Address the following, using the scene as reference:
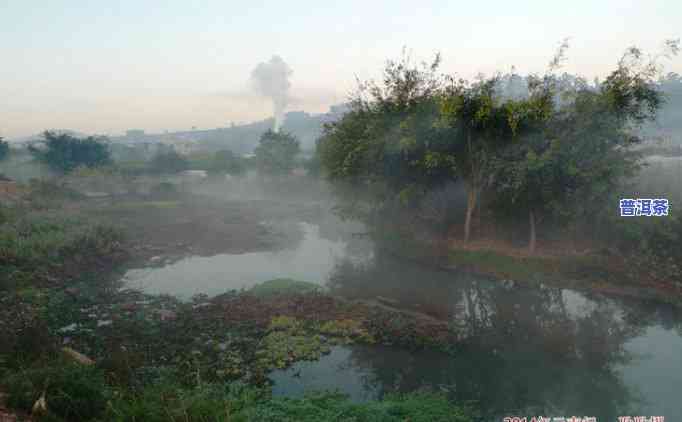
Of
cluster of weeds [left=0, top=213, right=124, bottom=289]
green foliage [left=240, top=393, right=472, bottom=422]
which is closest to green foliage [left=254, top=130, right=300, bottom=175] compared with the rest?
cluster of weeds [left=0, top=213, right=124, bottom=289]

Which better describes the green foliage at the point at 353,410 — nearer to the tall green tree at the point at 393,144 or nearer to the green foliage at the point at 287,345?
the green foliage at the point at 287,345

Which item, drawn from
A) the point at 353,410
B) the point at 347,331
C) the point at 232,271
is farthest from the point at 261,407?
the point at 232,271

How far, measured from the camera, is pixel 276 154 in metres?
51.3

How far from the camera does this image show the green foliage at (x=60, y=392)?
5.51 metres

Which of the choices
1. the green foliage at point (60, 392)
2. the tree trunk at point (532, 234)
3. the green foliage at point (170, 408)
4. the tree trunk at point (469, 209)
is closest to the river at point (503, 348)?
the green foliage at point (170, 408)

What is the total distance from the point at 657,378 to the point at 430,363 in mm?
5062

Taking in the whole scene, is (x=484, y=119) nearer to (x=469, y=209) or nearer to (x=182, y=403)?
(x=469, y=209)

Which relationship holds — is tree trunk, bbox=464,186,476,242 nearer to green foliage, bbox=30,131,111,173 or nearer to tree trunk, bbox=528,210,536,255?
tree trunk, bbox=528,210,536,255

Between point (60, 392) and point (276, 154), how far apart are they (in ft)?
154

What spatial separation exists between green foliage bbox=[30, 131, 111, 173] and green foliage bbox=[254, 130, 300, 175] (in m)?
20.2

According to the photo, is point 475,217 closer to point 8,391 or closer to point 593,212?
point 593,212

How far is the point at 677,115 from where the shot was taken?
3975 cm

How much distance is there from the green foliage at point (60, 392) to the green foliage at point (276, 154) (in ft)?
151

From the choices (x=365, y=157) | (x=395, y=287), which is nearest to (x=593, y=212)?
(x=395, y=287)
